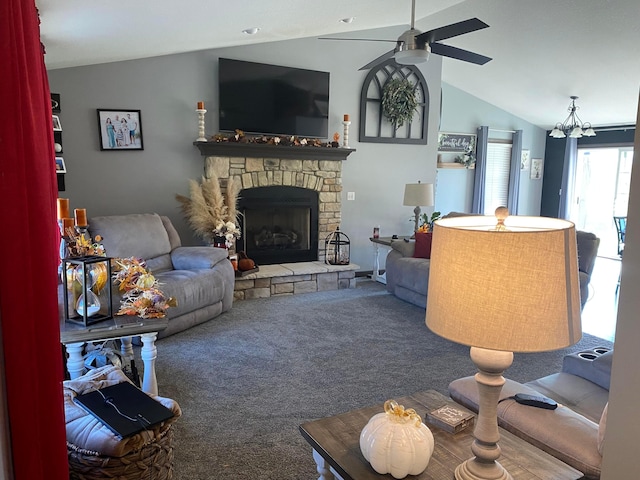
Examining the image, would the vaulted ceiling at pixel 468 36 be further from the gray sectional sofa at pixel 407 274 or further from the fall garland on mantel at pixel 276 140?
the gray sectional sofa at pixel 407 274

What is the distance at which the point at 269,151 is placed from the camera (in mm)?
5543

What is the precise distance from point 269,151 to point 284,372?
296 cm

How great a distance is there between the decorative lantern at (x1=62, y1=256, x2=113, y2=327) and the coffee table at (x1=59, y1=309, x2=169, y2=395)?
0.05 meters

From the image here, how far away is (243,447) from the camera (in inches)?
95.5

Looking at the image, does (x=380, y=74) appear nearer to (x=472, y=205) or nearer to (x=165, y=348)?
(x=472, y=205)

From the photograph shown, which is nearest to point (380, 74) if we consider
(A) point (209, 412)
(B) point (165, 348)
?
(B) point (165, 348)

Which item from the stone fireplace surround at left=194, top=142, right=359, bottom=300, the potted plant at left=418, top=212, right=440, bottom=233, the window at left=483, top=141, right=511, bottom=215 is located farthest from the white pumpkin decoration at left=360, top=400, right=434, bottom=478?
the window at left=483, top=141, right=511, bottom=215

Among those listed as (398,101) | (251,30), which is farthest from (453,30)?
(398,101)

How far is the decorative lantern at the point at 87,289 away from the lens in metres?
2.32

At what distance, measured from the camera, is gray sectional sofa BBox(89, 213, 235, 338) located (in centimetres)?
405

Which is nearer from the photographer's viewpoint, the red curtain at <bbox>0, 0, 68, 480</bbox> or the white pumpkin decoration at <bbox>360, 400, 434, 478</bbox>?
the red curtain at <bbox>0, 0, 68, 480</bbox>

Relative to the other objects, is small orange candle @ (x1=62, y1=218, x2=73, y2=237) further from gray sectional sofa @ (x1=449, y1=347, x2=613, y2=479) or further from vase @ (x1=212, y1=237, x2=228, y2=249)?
vase @ (x1=212, y1=237, x2=228, y2=249)

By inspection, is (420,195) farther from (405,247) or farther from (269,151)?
(269,151)

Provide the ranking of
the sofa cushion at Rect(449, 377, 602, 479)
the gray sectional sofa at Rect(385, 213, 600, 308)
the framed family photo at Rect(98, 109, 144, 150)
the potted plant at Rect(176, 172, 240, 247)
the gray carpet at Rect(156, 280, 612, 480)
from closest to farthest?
the sofa cushion at Rect(449, 377, 602, 479), the gray carpet at Rect(156, 280, 612, 480), the gray sectional sofa at Rect(385, 213, 600, 308), the framed family photo at Rect(98, 109, 144, 150), the potted plant at Rect(176, 172, 240, 247)
